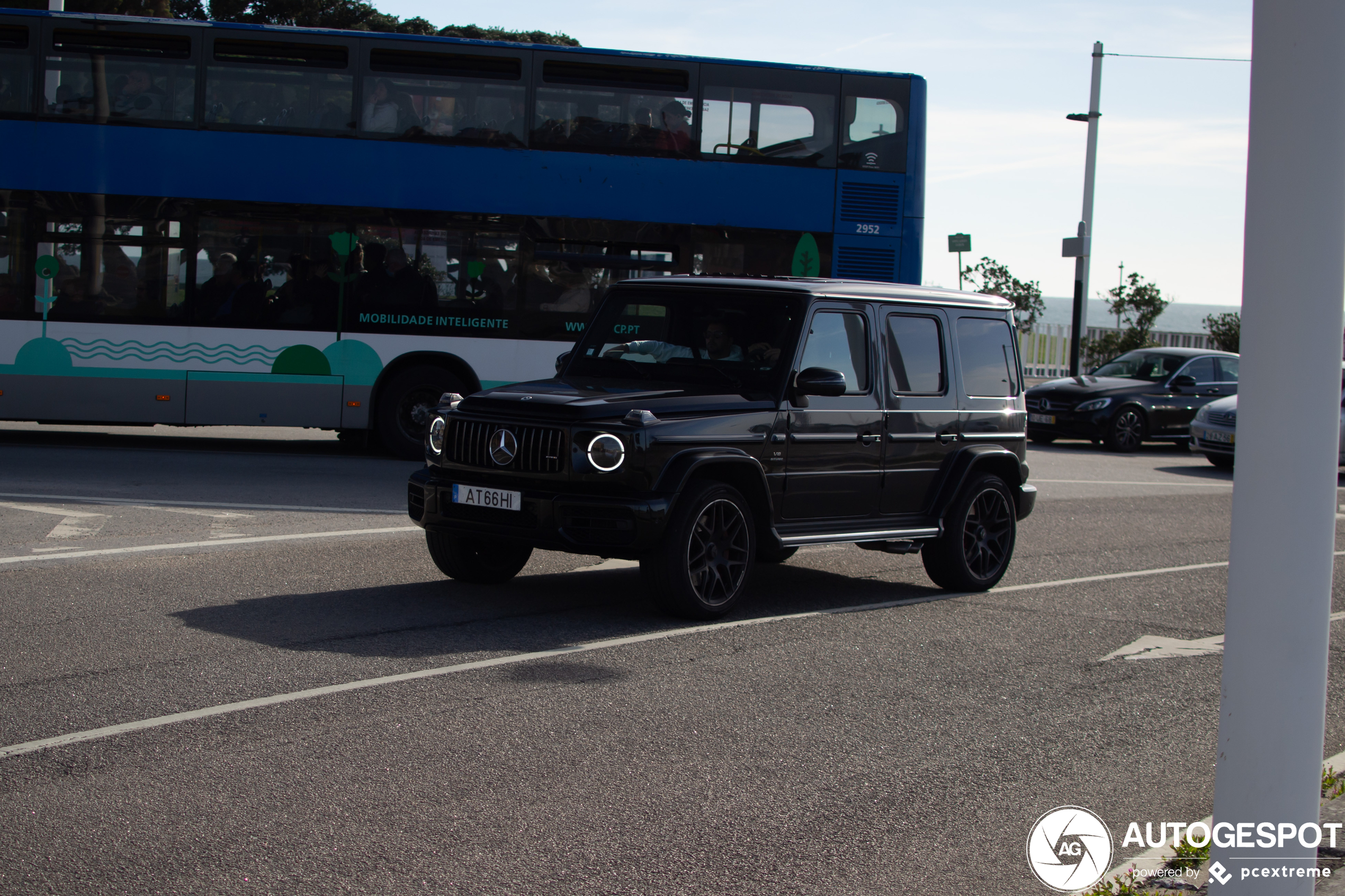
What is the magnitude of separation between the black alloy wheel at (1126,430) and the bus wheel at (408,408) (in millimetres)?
11914

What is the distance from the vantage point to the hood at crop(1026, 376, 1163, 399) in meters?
22.7

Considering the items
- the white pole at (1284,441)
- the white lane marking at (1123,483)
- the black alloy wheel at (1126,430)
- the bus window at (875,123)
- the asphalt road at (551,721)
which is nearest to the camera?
the white pole at (1284,441)

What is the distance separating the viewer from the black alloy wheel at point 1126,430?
884 inches

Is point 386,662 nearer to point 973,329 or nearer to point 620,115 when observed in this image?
point 973,329

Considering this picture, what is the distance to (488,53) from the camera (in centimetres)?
1548

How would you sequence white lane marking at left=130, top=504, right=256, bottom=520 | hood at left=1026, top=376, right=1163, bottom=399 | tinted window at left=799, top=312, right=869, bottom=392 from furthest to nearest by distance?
hood at left=1026, top=376, right=1163, bottom=399 → white lane marking at left=130, top=504, right=256, bottom=520 → tinted window at left=799, top=312, right=869, bottom=392

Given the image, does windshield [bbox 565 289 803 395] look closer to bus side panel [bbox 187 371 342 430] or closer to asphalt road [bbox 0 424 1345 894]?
asphalt road [bbox 0 424 1345 894]

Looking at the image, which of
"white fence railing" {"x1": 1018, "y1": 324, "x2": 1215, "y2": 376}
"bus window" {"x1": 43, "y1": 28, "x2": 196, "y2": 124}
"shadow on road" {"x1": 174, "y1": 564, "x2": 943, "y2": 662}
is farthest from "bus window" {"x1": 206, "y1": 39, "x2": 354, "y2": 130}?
"white fence railing" {"x1": 1018, "y1": 324, "x2": 1215, "y2": 376}

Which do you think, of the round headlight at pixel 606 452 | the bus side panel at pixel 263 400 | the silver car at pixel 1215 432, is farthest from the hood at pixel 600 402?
the silver car at pixel 1215 432

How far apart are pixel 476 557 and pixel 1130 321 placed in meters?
38.1

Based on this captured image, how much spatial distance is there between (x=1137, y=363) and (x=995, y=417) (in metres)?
15.7

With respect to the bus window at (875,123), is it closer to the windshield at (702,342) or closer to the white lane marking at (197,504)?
the white lane marking at (197,504)

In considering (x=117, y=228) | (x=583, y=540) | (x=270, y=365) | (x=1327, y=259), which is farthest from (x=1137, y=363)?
(x=1327, y=259)

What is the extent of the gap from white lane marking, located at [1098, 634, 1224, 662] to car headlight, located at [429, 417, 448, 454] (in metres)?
3.79
